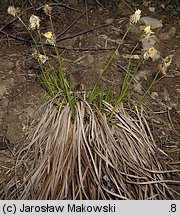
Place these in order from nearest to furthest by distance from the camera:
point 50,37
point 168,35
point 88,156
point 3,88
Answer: point 50,37 < point 88,156 < point 3,88 < point 168,35

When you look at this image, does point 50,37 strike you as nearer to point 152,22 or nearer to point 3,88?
point 3,88

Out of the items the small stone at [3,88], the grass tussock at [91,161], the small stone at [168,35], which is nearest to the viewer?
the grass tussock at [91,161]

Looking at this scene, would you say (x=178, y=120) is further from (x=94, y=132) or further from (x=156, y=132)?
(x=94, y=132)

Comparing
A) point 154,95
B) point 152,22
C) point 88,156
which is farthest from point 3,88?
point 152,22

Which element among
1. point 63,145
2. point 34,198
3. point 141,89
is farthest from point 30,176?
point 141,89

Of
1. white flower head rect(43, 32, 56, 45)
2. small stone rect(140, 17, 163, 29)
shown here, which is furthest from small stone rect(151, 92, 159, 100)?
white flower head rect(43, 32, 56, 45)

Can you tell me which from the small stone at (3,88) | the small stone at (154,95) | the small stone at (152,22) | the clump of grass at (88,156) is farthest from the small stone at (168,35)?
the small stone at (3,88)

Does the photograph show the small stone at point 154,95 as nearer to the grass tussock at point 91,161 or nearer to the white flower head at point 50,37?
the grass tussock at point 91,161
